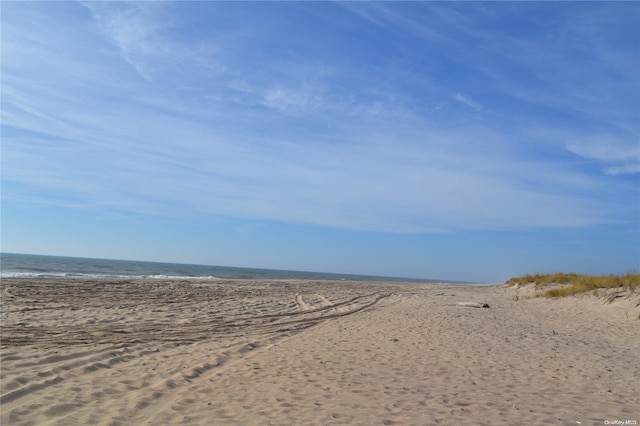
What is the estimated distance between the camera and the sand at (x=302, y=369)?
5457 mm

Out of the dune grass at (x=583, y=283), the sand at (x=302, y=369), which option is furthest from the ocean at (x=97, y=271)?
the dune grass at (x=583, y=283)

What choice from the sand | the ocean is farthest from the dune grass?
the ocean

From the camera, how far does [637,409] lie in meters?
5.65

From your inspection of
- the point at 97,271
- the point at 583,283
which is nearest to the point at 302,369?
the point at 583,283

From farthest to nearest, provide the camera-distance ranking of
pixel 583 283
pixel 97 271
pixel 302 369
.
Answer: pixel 97 271 < pixel 583 283 < pixel 302 369

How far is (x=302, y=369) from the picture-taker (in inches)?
301

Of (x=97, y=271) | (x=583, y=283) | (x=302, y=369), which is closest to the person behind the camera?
(x=302, y=369)

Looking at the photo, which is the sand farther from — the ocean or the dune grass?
the ocean

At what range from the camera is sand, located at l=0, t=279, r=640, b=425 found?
5457 mm

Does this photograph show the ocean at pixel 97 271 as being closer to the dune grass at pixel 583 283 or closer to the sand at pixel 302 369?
the sand at pixel 302 369

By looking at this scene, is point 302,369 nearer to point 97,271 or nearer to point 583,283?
point 583,283

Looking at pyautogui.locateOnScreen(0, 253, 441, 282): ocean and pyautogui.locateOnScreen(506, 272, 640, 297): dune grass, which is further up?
pyautogui.locateOnScreen(506, 272, 640, 297): dune grass

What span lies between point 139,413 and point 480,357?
21.7ft

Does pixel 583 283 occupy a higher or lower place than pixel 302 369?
higher
